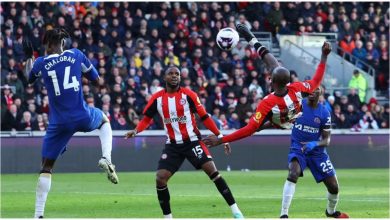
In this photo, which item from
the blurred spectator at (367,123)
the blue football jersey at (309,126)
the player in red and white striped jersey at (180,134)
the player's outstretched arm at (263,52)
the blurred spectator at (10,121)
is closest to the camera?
the player's outstretched arm at (263,52)

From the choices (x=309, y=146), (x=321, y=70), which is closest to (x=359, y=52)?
(x=309, y=146)

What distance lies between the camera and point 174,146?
15594 mm

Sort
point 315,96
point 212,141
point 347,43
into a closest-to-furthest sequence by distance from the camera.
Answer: point 212,141
point 315,96
point 347,43

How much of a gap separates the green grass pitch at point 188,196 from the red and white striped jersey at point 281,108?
8.09 ft

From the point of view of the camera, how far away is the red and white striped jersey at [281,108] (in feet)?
48.1

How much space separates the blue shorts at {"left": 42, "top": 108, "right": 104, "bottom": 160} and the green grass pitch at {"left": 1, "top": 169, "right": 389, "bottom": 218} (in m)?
2.67

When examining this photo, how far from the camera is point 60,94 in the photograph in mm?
14266

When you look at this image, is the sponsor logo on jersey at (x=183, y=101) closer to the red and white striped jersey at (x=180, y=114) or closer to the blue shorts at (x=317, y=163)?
the red and white striped jersey at (x=180, y=114)

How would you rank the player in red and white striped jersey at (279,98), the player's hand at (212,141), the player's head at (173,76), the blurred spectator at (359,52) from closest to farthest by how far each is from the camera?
1. the player's hand at (212,141)
2. the player in red and white striped jersey at (279,98)
3. the player's head at (173,76)
4. the blurred spectator at (359,52)

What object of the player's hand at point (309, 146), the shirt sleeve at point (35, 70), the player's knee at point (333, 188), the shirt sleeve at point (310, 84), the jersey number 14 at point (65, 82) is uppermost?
the shirt sleeve at point (35, 70)

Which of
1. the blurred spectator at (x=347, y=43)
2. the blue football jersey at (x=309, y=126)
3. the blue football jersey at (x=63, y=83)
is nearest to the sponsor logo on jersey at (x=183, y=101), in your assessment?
the blue football jersey at (x=63, y=83)

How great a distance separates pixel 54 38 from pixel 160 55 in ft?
64.8

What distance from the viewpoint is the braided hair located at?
14.2 m

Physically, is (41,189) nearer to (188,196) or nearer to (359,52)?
(188,196)
